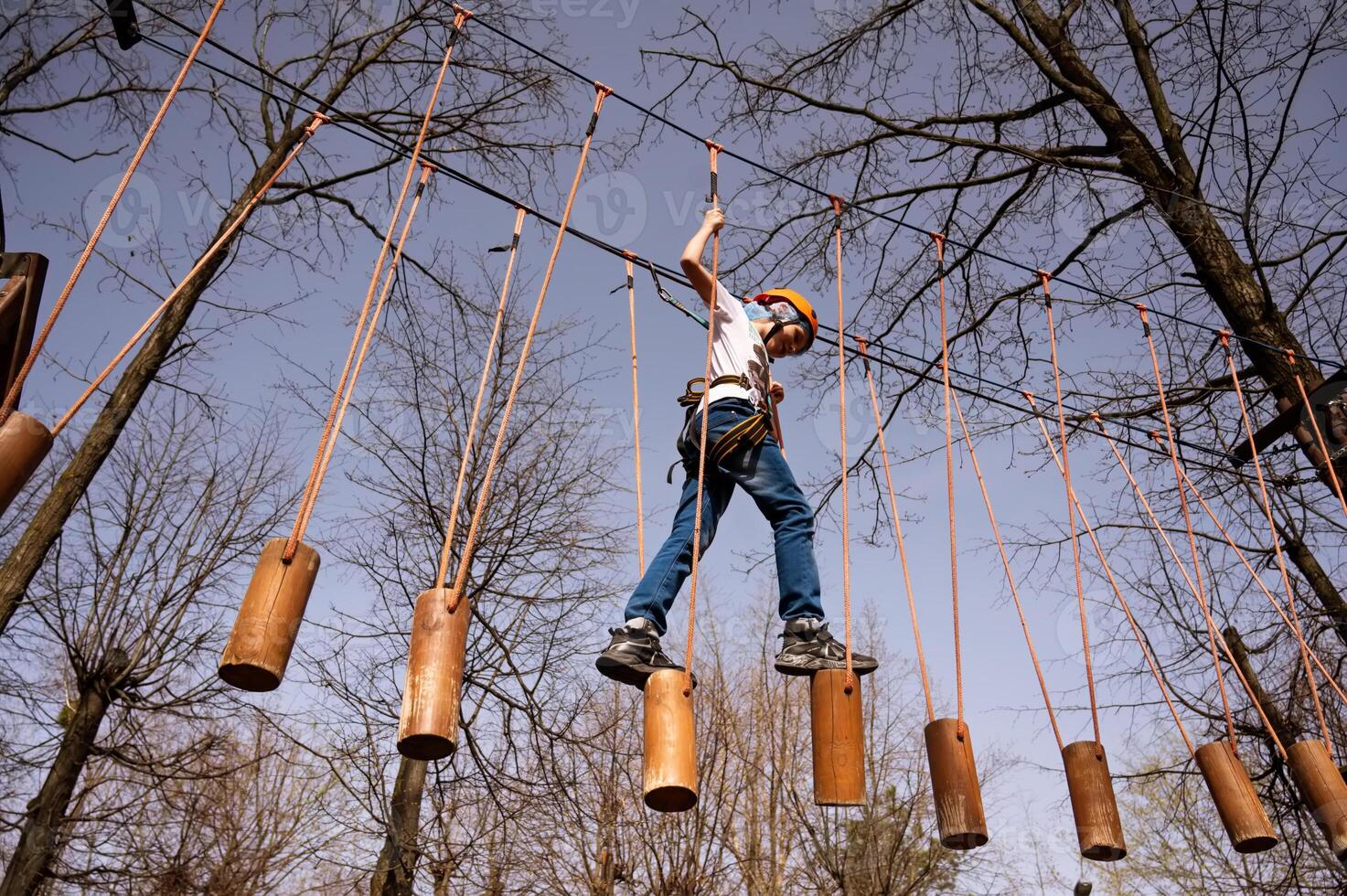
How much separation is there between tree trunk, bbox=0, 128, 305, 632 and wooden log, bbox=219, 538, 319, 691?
102 inches

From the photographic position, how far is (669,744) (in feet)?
9.03

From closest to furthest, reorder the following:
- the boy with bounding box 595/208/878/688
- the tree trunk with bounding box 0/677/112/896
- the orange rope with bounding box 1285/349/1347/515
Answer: the boy with bounding box 595/208/878/688
the orange rope with bounding box 1285/349/1347/515
the tree trunk with bounding box 0/677/112/896

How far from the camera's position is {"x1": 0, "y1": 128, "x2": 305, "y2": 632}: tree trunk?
505 cm

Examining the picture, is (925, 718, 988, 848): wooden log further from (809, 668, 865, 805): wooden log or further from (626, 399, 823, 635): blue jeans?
(626, 399, 823, 635): blue jeans

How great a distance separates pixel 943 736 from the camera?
3414 millimetres

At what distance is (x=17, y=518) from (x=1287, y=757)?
431 inches

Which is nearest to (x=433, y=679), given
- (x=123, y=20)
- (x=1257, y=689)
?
(x=123, y=20)

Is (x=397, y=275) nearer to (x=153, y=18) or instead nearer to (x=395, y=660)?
(x=153, y=18)

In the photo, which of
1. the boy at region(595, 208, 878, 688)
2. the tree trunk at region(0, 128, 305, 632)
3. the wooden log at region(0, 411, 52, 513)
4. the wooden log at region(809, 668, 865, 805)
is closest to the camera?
the wooden log at region(0, 411, 52, 513)

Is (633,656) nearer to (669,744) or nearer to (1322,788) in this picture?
(669,744)

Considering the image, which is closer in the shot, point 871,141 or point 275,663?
point 275,663

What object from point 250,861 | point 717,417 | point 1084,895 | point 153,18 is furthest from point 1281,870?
point 153,18

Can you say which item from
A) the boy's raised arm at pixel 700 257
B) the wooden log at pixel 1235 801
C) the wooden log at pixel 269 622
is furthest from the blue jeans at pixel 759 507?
the wooden log at pixel 1235 801

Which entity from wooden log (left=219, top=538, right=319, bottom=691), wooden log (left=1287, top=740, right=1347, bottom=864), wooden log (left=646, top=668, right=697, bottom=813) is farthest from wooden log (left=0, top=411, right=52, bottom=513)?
wooden log (left=1287, top=740, right=1347, bottom=864)
